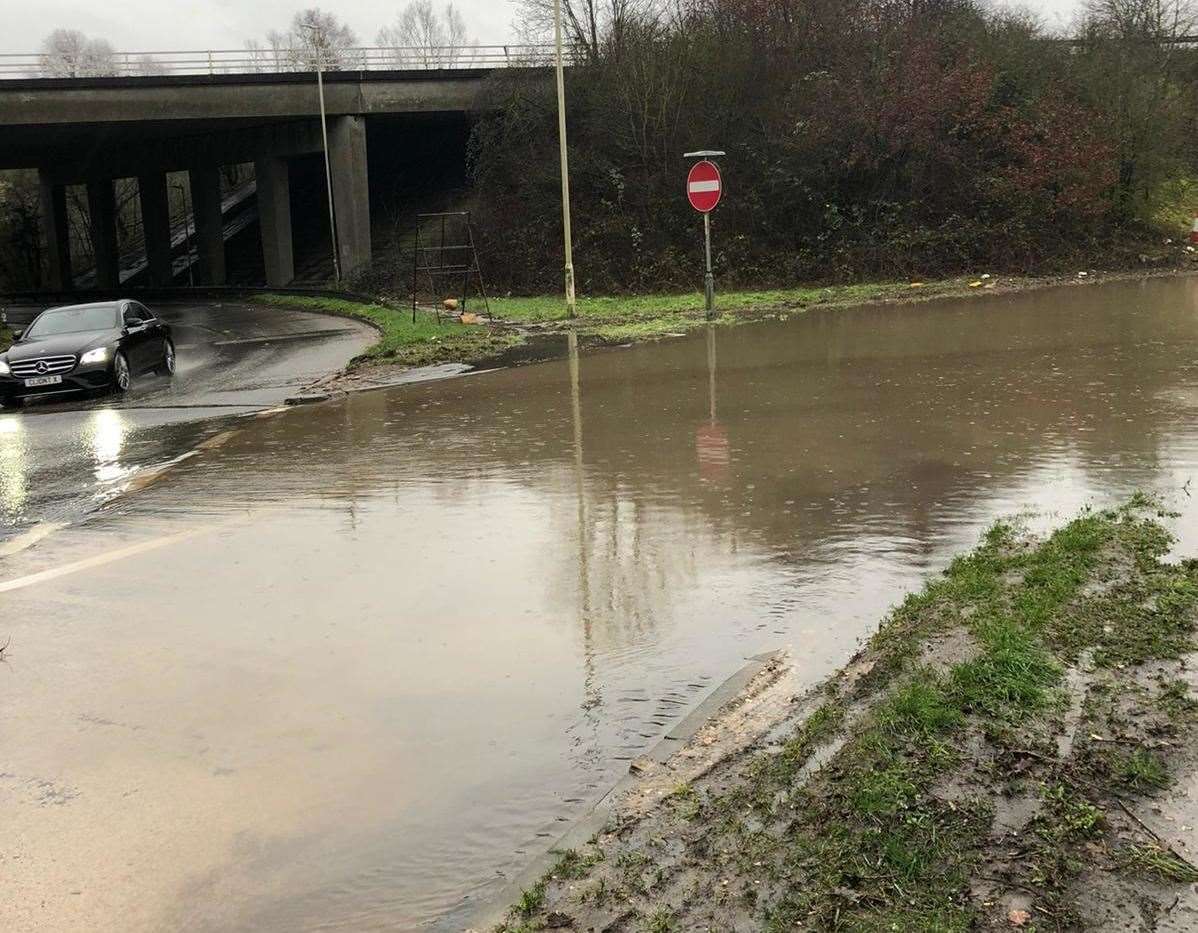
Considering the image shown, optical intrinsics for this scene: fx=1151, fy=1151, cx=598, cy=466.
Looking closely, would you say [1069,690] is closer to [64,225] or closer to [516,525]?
[516,525]

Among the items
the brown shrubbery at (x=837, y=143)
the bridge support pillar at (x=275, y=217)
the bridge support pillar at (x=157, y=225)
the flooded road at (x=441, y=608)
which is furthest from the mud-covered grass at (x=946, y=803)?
the bridge support pillar at (x=157, y=225)

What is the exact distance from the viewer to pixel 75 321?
18.9 meters

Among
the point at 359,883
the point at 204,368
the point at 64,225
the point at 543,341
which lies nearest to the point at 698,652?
the point at 359,883

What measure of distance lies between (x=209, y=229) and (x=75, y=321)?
1387 inches

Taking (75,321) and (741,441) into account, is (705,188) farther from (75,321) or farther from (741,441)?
(741,441)

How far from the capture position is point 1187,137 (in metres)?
39.1

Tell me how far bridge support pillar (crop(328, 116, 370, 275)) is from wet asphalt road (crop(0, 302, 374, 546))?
14.1 meters

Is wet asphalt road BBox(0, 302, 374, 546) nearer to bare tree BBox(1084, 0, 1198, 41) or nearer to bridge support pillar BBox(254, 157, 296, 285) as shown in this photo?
bridge support pillar BBox(254, 157, 296, 285)

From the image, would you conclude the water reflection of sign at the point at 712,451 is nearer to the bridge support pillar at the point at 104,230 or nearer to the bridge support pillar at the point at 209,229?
the bridge support pillar at the point at 209,229

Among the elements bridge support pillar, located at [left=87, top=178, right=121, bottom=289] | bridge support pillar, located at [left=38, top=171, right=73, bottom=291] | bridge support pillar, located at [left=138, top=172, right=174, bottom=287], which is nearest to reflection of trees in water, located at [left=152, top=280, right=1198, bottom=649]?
bridge support pillar, located at [left=138, top=172, right=174, bottom=287]

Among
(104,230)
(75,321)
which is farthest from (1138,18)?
(104,230)

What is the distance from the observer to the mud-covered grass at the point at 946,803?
10.9 feet

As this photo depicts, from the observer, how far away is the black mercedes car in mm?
17188

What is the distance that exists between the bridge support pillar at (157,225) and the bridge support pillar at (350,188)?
17541 mm
